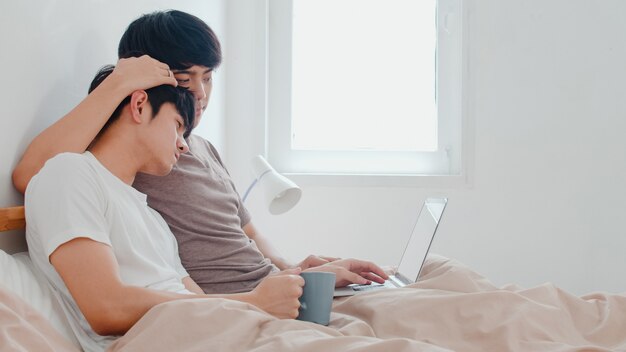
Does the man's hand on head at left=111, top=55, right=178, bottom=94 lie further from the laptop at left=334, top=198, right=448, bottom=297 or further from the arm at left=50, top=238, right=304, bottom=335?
the laptop at left=334, top=198, right=448, bottom=297

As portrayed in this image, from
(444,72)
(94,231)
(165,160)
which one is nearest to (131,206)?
(165,160)

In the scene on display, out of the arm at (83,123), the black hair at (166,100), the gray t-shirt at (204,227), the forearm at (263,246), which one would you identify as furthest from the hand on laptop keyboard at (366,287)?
the arm at (83,123)

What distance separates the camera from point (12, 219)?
120 cm

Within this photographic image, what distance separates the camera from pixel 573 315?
4.18 feet

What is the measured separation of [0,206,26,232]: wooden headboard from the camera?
1174mm

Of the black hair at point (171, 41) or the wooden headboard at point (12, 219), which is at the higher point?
the black hair at point (171, 41)

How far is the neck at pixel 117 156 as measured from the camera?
1.33 metres

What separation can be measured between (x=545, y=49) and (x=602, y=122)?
33 centimetres

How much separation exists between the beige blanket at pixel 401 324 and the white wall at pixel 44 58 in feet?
1.33

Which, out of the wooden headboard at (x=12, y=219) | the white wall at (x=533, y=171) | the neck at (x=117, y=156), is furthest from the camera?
the white wall at (x=533, y=171)

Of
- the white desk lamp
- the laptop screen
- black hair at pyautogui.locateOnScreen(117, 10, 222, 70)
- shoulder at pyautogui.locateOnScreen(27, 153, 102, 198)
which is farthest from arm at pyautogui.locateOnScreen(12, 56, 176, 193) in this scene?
the laptop screen

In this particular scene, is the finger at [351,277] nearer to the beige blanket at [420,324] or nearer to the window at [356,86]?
the beige blanket at [420,324]

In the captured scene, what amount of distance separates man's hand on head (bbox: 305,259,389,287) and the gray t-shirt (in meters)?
0.19

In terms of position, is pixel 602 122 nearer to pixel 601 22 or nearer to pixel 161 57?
pixel 601 22
